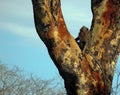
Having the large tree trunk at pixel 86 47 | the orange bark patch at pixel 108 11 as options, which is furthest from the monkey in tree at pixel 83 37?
the orange bark patch at pixel 108 11

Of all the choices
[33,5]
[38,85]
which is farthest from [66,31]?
[38,85]

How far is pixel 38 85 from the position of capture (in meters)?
23.8

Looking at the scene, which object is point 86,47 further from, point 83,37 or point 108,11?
point 108,11

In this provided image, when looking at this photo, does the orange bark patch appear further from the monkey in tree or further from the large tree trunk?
the monkey in tree

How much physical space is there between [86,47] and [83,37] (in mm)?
241

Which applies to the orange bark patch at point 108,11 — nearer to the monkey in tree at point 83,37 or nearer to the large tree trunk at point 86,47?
the large tree trunk at point 86,47

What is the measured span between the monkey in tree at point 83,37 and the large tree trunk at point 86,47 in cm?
7

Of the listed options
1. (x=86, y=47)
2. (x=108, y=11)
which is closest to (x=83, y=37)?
(x=86, y=47)

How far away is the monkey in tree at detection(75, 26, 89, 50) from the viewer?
564 centimetres

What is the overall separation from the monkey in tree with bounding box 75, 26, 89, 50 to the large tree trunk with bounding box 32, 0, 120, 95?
72mm

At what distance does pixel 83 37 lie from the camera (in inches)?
226

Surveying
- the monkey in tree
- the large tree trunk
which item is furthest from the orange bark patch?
the monkey in tree

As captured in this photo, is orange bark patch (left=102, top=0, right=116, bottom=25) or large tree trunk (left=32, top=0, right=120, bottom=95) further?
orange bark patch (left=102, top=0, right=116, bottom=25)

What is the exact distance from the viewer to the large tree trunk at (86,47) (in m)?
5.25
